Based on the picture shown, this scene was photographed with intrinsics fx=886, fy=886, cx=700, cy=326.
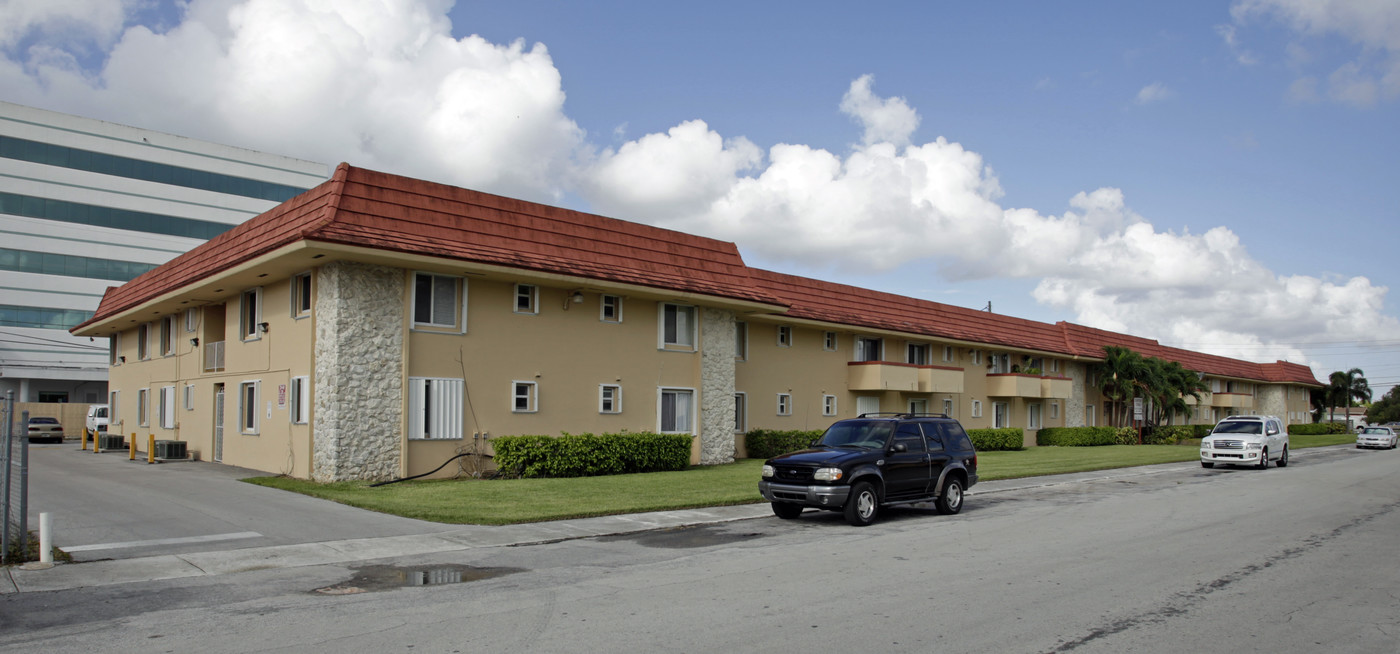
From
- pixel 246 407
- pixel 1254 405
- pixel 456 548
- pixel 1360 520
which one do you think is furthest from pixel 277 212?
pixel 1254 405

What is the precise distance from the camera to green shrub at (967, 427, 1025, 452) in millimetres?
39322

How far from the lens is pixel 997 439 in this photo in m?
40.2

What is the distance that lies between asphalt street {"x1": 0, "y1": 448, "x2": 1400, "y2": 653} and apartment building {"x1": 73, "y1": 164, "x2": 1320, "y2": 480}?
8226 mm

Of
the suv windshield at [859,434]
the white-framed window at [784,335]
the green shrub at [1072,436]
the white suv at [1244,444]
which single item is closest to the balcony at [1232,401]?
the green shrub at [1072,436]

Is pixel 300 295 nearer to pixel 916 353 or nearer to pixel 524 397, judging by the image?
pixel 524 397

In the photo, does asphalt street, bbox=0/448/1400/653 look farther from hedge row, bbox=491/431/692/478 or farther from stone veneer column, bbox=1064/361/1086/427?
stone veneer column, bbox=1064/361/1086/427

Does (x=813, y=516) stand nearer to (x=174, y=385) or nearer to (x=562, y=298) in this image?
(x=562, y=298)

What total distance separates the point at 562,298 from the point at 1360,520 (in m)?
17.4

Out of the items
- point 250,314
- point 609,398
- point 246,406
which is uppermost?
point 250,314

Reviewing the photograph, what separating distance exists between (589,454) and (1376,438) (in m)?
50.7

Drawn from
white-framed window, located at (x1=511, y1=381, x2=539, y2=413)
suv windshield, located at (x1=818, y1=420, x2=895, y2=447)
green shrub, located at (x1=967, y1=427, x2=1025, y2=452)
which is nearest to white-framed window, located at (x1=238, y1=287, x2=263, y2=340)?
white-framed window, located at (x1=511, y1=381, x2=539, y2=413)

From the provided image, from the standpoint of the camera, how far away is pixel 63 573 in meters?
9.45

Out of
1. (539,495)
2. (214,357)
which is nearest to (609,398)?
(539,495)

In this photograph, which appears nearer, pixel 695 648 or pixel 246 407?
pixel 695 648
